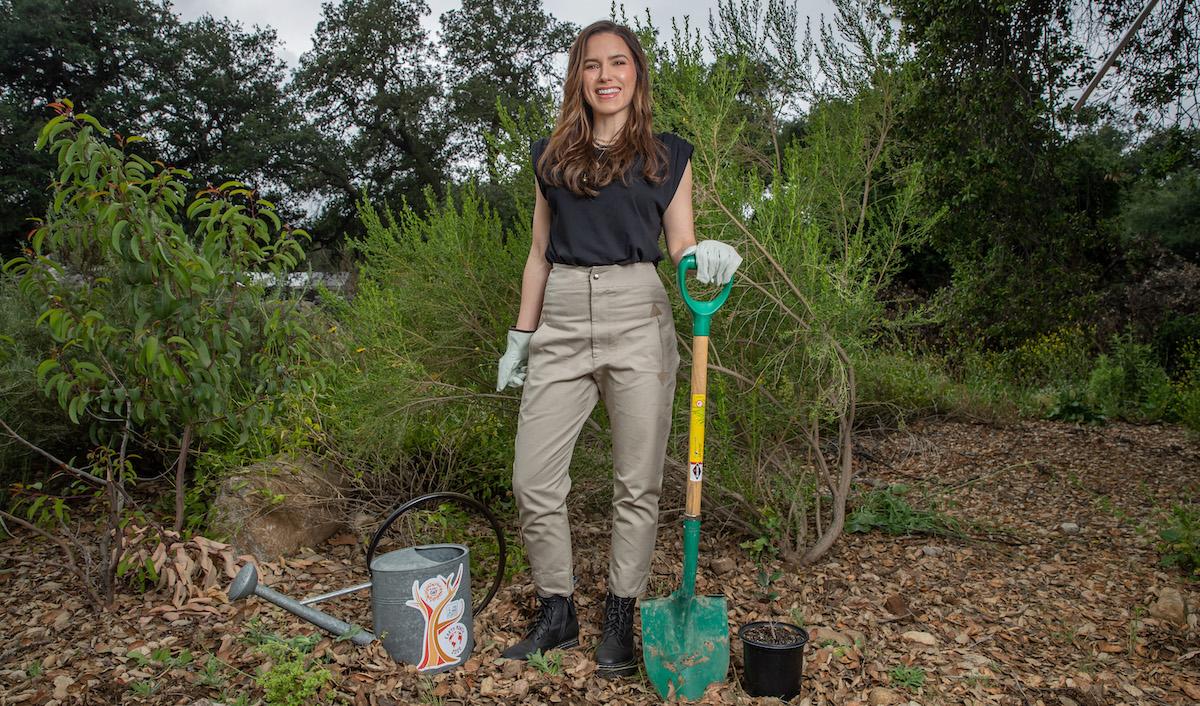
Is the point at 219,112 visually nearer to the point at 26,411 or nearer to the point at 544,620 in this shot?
the point at 26,411

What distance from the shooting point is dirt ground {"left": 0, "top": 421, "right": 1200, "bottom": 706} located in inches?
90.7

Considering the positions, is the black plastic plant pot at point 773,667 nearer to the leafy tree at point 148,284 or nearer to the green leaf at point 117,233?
the leafy tree at point 148,284

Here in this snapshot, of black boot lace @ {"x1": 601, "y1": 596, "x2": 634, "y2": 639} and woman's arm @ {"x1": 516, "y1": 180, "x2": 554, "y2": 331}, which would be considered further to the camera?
woman's arm @ {"x1": 516, "y1": 180, "x2": 554, "y2": 331}

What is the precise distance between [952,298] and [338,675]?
24.0ft

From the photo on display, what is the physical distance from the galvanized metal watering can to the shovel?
56cm

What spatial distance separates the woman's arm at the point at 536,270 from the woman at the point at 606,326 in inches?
2.5

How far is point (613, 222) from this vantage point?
2.40 metres

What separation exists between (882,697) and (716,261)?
1301mm

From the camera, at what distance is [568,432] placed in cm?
243

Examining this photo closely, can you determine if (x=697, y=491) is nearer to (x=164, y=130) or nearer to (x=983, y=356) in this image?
(x=983, y=356)

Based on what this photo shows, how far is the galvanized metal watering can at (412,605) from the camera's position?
7.60 ft

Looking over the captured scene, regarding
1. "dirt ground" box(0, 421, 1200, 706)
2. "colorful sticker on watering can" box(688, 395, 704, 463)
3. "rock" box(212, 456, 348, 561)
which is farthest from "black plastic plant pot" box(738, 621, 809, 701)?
"rock" box(212, 456, 348, 561)

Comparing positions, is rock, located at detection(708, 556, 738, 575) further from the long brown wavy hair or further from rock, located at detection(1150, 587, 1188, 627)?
the long brown wavy hair

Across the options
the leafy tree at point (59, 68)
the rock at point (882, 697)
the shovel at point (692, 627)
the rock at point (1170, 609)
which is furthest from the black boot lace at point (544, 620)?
the leafy tree at point (59, 68)
